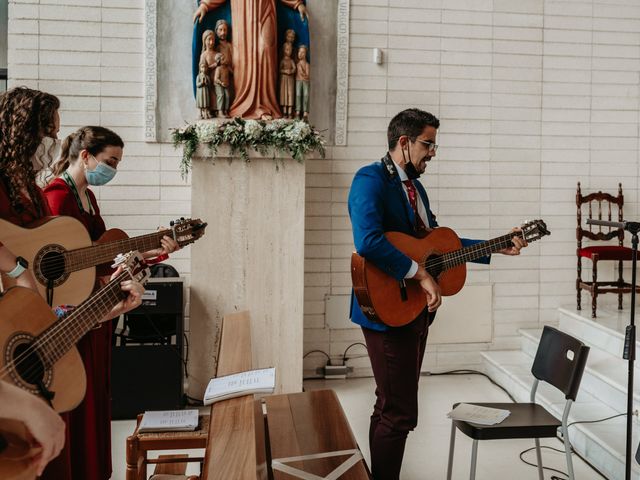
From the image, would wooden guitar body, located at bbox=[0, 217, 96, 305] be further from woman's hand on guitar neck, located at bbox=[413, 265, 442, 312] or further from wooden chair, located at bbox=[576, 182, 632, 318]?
wooden chair, located at bbox=[576, 182, 632, 318]

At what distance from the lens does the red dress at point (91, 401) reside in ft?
8.25

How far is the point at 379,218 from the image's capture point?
2777 mm

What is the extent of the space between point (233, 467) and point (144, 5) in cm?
451

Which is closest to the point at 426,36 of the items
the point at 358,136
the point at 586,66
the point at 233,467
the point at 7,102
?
the point at 358,136

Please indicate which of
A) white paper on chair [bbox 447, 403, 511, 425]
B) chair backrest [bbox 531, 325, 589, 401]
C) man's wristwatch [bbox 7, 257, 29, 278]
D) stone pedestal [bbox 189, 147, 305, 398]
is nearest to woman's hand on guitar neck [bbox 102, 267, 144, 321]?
man's wristwatch [bbox 7, 257, 29, 278]

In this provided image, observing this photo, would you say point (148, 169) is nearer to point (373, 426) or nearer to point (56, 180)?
point (56, 180)

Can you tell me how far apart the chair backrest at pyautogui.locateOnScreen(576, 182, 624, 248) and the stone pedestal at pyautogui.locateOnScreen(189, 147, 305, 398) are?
98.7 inches

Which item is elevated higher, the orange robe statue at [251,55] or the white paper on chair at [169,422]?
A: the orange robe statue at [251,55]

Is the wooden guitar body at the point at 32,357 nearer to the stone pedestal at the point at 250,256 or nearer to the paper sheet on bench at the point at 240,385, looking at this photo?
the paper sheet on bench at the point at 240,385

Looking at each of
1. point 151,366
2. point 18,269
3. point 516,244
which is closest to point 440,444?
point 516,244

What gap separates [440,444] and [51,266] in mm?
2641

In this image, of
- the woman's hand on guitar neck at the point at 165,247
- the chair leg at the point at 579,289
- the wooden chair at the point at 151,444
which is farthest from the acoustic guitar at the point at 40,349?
the chair leg at the point at 579,289

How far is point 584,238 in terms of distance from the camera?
18.9 feet

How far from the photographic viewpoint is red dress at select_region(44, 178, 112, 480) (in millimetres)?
2514
